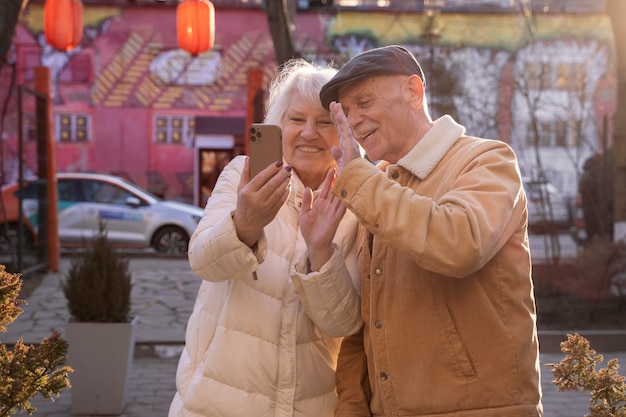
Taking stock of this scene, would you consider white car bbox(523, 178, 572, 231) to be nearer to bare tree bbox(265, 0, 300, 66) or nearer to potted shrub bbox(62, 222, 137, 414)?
bare tree bbox(265, 0, 300, 66)

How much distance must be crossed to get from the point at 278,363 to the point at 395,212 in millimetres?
785

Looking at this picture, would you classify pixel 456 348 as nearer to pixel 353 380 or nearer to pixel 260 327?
pixel 353 380

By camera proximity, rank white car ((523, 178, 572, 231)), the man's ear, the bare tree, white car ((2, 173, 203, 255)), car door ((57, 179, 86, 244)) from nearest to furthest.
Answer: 1. the man's ear
2. the bare tree
3. white car ((523, 178, 572, 231))
4. white car ((2, 173, 203, 255))
5. car door ((57, 179, 86, 244))

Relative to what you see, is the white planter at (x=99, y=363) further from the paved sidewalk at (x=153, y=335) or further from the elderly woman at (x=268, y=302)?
the elderly woman at (x=268, y=302)

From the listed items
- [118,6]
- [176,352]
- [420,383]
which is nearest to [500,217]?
[420,383]

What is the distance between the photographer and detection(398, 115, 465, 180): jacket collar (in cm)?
223

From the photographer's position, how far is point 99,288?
5.69 meters

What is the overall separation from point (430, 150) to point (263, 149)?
0.53 meters

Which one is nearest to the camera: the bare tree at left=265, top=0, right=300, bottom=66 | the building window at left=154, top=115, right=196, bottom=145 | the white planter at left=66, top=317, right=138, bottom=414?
the white planter at left=66, top=317, right=138, bottom=414

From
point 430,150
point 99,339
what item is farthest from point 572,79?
point 430,150

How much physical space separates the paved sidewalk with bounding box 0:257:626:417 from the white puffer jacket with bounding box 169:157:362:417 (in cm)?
359

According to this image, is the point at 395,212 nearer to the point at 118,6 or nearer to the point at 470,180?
the point at 470,180

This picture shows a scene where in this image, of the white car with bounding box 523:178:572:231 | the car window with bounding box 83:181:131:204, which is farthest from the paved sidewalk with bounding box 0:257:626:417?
the white car with bounding box 523:178:572:231

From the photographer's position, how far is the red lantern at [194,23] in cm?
1069
